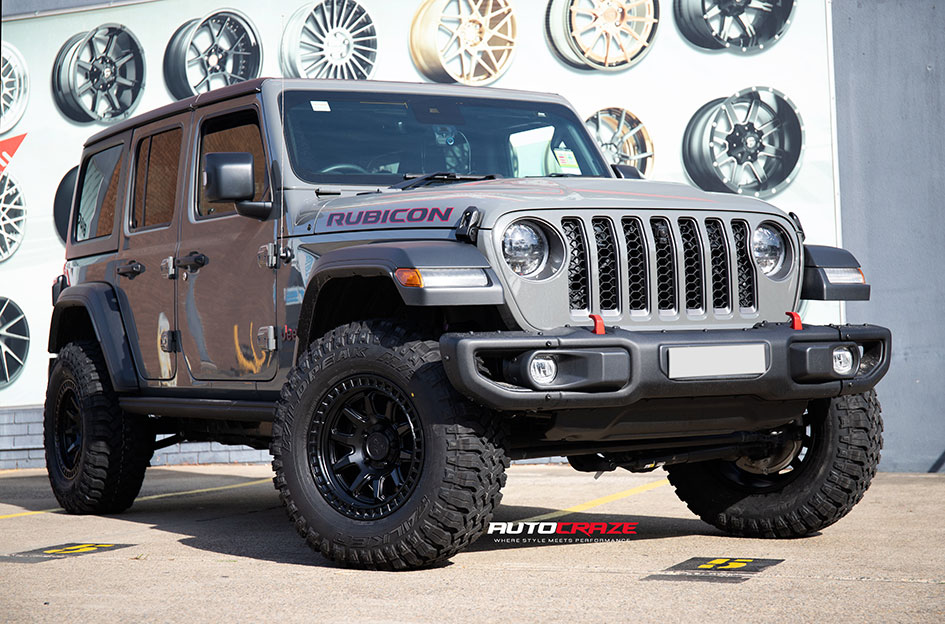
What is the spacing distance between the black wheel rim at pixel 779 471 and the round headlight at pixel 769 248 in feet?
2.46

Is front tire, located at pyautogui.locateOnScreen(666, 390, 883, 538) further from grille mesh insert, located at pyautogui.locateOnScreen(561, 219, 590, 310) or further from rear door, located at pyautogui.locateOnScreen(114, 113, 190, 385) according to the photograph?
rear door, located at pyautogui.locateOnScreen(114, 113, 190, 385)

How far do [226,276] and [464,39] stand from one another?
5.53m

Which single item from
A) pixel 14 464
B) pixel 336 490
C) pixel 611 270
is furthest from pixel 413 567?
pixel 14 464

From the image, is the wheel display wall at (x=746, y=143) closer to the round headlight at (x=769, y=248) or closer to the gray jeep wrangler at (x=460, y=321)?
the gray jeep wrangler at (x=460, y=321)

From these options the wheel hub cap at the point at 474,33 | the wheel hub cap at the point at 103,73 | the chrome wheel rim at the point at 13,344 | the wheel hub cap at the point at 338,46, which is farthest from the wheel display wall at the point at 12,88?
the wheel hub cap at the point at 474,33

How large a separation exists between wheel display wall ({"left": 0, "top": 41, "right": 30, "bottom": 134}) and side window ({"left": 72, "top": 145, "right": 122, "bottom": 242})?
486 centimetres

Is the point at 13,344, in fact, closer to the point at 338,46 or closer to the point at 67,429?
the point at 338,46

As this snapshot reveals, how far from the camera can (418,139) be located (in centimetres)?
604

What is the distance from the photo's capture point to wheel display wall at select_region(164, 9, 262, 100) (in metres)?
11.6

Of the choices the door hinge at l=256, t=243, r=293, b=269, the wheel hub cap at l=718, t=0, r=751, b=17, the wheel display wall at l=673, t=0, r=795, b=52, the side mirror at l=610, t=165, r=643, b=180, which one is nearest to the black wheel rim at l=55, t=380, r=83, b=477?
the door hinge at l=256, t=243, r=293, b=269

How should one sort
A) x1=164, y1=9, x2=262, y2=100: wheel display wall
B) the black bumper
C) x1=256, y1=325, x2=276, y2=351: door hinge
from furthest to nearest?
x1=164, y1=9, x2=262, y2=100: wheel display wall, x1=256, y1=325, x2=276, y2=351: door hinge, the black bumper

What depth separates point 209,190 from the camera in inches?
216

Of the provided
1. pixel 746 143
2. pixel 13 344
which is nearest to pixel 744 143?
pixel 746 143

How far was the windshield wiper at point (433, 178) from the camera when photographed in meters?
5.58
